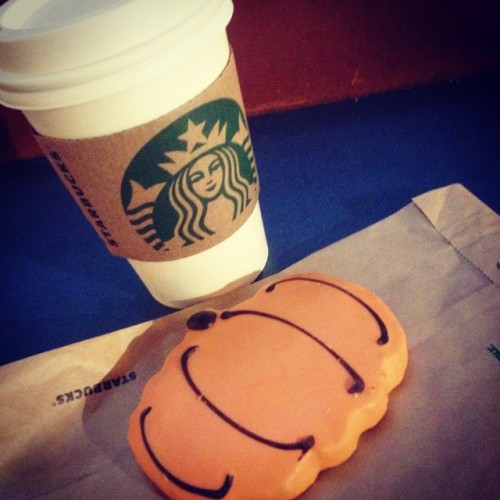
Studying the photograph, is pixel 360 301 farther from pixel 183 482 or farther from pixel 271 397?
pixel 183 482

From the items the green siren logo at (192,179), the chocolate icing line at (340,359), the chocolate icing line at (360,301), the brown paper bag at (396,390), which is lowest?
the brown paper bag at (396,390)

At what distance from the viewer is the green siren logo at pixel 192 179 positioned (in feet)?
1.44

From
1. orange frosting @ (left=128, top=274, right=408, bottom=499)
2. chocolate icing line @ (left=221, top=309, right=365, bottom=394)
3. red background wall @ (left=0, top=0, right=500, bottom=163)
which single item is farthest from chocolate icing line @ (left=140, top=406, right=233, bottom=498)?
red background wall @ (left=0, top=0, right=500, bottom=163)

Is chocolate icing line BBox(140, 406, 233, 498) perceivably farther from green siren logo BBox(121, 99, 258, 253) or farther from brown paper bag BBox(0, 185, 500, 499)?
green siren logo BBox(121, 99, 258, 253)

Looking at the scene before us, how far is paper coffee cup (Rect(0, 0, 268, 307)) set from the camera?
370 mm

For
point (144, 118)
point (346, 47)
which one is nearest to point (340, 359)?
point (144, 118)

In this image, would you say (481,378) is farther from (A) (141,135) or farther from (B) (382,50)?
(B) (382,50)

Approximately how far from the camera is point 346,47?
0.81m

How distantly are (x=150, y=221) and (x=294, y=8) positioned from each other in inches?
20.7

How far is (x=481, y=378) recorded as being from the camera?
463mm

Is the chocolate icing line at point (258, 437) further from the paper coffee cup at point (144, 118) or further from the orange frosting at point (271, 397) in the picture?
the paper coffee cup at point (144, 118)

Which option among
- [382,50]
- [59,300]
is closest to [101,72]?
[59,300]

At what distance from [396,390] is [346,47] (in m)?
0.64

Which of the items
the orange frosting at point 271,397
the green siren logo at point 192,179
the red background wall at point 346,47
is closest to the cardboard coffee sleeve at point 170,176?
the green siren logo at point 192,179
